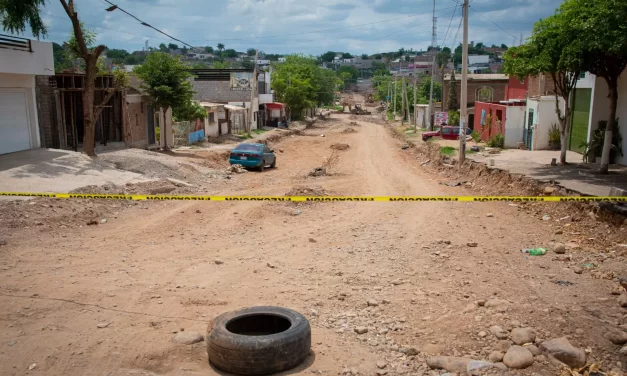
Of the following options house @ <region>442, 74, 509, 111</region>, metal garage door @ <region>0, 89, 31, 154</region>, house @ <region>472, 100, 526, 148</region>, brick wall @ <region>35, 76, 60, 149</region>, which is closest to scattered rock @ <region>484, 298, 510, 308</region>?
metal garage door @ <region>0, 89, 31, 154</region>

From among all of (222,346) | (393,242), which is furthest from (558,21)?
(222,346)

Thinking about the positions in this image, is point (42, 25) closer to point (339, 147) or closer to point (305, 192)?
point (305, 192)

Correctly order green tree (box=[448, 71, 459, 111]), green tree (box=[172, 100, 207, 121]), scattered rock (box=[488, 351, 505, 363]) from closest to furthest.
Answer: scattered rock (box=[488, 351, 505, 363])
green tree (box=[172, 100, 207, 121])
green tree (box=[448, 71, 459, 111])

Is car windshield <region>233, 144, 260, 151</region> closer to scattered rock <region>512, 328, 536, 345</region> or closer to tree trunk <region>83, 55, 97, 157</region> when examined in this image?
tree trunk <region>83, 55, 97, 157</region>

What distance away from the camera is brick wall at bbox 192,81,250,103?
5525cm

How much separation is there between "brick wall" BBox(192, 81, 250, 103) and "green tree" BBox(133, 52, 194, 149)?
→ 86.8 feet

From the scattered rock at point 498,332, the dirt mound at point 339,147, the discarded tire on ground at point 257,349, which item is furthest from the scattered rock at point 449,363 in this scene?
the dirt mound at point 339,147

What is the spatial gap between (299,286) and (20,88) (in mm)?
15907

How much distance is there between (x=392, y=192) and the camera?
1770 cm

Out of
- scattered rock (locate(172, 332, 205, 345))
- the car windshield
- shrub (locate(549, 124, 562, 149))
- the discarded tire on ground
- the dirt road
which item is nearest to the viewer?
the discarded tire on ground

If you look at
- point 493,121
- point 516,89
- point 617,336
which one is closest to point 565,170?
point 617,336

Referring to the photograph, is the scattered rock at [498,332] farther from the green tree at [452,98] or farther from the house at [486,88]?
the green tree at [452,98]

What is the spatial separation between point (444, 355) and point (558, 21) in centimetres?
1506

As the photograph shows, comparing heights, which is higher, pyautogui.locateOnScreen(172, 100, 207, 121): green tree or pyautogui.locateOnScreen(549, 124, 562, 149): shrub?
pyautogui.locateOnScreen(172, 100, 207, 121): green tree
